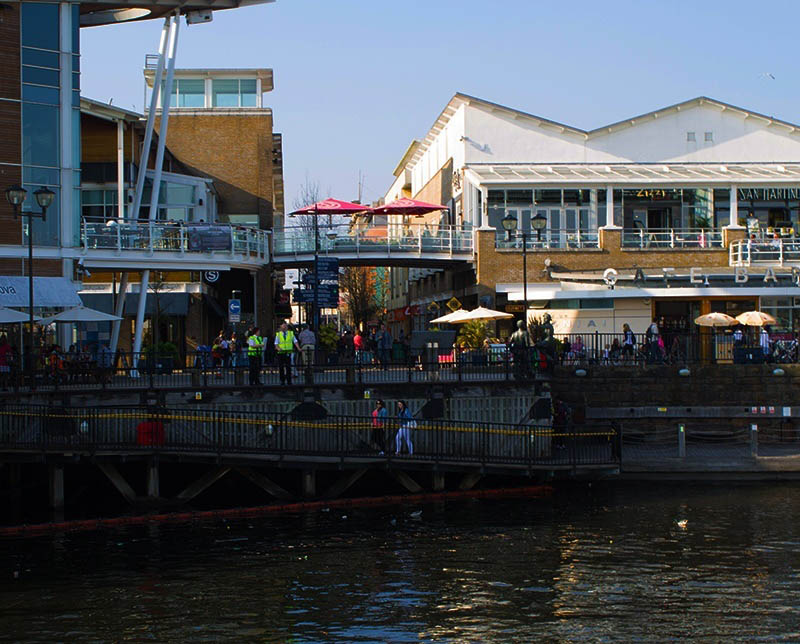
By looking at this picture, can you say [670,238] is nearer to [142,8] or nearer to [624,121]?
[624,121]

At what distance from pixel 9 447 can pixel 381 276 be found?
59.6 metres

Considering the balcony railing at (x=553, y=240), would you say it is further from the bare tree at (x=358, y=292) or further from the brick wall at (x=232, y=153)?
the bare tree at (x=358, y=292)

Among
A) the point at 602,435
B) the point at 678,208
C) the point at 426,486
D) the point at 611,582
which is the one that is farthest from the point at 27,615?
the point at 678,208

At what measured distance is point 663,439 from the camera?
3119 centimetres

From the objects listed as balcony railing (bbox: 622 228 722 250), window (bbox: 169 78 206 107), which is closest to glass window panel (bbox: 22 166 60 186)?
window (bbox: 169 78 206 107)

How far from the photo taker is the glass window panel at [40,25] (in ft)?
108

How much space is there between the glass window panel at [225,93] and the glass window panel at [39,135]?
790 inches

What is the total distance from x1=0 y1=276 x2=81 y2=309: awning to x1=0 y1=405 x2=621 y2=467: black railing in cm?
674

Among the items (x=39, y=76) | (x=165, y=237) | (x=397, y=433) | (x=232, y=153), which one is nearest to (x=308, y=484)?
(x=397, y=433)

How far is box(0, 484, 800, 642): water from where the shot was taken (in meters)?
16.7

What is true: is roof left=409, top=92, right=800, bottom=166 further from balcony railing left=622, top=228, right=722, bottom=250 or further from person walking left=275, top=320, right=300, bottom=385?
person walking left=275, top=320, right=300, bottom=385

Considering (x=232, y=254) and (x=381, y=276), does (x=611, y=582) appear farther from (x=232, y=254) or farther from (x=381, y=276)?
(x=381, y=276)

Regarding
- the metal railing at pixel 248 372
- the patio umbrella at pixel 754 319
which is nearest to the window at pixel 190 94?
the metal railing at pixel 248 372

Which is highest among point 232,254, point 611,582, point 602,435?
point 232,254
